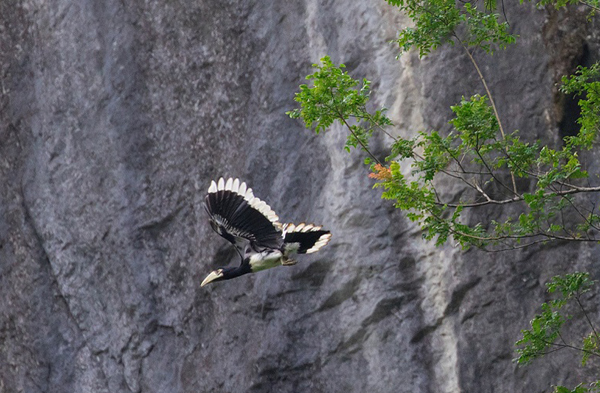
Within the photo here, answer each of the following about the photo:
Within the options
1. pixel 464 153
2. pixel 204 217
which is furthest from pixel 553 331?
pixel 204 217

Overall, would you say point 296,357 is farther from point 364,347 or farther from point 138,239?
point 138,239

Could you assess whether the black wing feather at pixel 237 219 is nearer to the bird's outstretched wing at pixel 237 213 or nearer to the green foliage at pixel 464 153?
the bird's outstretched wing at pixel 237 213

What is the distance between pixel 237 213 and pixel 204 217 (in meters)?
3.08

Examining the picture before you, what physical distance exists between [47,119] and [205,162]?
2081mm

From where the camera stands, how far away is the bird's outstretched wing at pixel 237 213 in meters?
8.12

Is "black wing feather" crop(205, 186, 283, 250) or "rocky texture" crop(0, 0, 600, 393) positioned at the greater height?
"rocky texture" crop(0, 0, 600, 393)

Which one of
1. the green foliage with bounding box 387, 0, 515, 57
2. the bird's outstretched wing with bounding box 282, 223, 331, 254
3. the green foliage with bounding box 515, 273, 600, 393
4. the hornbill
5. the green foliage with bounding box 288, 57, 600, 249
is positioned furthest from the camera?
the green foliage with bounding box 387, 0, 515, 57

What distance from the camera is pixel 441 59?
10.2 meters

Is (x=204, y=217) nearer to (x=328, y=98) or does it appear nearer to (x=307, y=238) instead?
(x=307, y=238)

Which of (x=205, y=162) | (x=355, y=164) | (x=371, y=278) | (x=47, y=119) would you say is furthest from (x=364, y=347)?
(x=47, y=119)

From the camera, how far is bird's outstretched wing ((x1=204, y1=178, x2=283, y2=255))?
812 cm

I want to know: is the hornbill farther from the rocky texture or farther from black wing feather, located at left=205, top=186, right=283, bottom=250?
the rocky texture

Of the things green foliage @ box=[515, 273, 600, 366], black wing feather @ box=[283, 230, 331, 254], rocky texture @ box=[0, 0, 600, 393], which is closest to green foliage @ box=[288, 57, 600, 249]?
green foliage @ box=[515, 273, 600, 366]

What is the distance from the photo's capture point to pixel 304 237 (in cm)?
841
